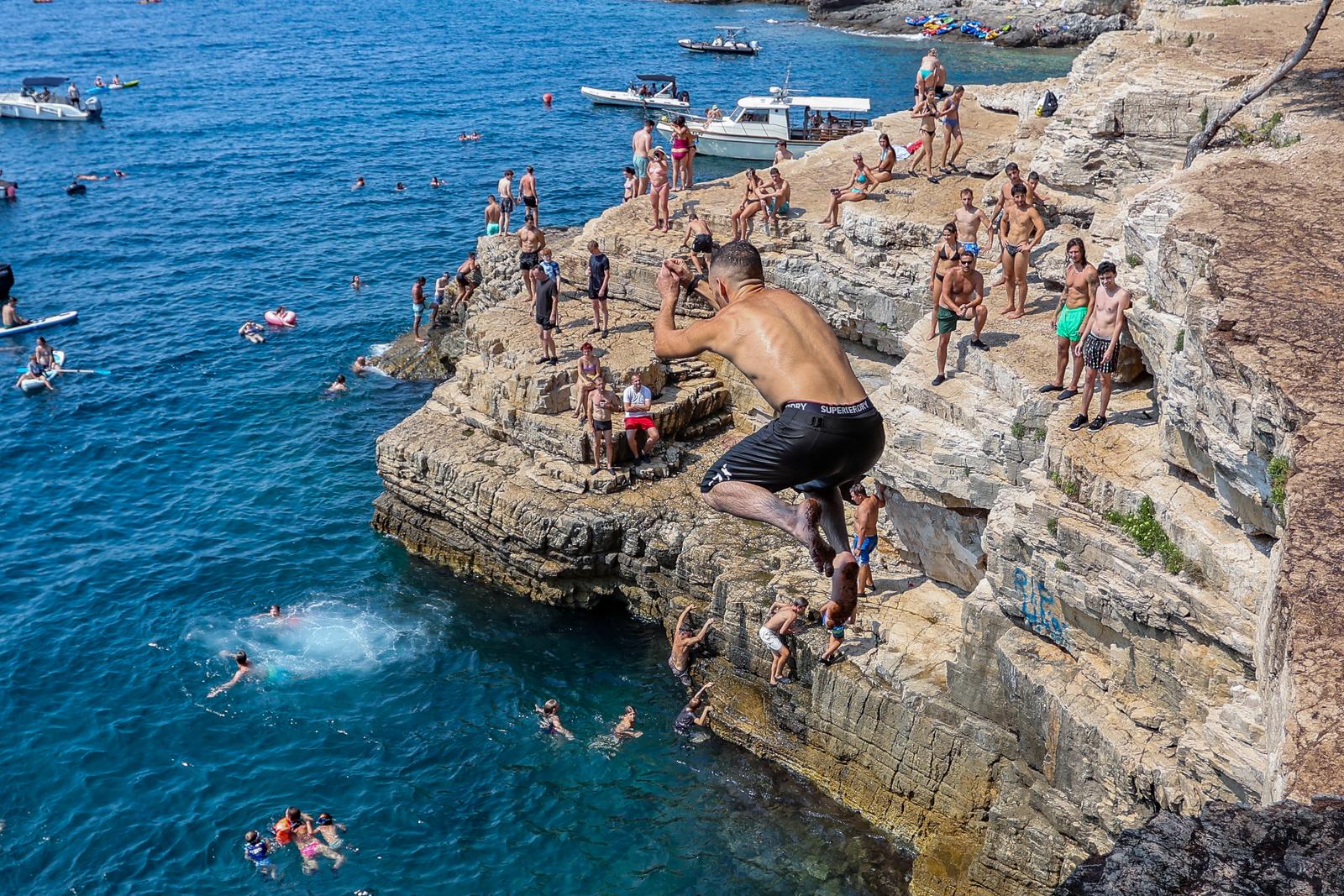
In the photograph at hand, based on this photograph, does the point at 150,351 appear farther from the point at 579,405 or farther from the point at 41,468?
the point at 579,405

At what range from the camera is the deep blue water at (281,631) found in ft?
62.7

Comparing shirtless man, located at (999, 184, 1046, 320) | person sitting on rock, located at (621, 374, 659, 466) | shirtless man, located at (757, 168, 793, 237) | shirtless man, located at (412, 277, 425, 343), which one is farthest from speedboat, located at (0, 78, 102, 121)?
shirtless man, located at (999, 184, 1046, 320)

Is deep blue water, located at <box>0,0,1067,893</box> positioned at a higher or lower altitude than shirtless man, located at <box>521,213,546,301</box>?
lower

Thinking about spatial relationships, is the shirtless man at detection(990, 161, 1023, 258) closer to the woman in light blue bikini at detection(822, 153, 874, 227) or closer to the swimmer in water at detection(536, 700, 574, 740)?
the woman in light blue bikini at detection(822, 153, 874, 227)

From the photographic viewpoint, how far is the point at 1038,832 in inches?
643

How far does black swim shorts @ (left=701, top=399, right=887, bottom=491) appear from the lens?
7926mm

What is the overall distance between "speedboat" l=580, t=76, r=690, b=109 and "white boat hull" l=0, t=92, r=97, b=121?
94.2 feet

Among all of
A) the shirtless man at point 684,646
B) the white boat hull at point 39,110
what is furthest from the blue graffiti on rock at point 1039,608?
the white boat hull at point 39,110

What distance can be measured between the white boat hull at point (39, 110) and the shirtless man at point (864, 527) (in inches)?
2441

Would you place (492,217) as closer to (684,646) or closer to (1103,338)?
(684,646)

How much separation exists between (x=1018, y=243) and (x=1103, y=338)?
5.83m

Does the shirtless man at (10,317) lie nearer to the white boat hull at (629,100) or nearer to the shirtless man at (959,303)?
the shirtless man at (959,303)

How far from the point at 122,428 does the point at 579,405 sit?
1552cm

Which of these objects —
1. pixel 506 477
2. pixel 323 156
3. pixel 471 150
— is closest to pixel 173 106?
pixel 323 156
